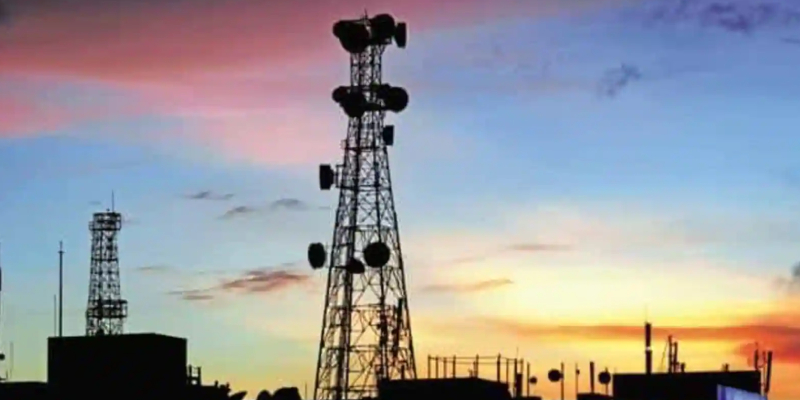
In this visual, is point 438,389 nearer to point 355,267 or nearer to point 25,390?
point 355,267

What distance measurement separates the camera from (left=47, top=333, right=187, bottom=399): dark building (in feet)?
391

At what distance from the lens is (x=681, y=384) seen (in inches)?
6796

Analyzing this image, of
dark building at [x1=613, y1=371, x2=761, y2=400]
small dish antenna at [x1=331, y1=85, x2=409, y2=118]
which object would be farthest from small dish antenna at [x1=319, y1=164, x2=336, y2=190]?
dark building at [x1=613, y1=371, x2=761, y2=400]

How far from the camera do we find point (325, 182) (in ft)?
437

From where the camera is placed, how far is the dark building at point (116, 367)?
119m

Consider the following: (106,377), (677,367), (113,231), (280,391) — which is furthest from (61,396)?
(677,367)

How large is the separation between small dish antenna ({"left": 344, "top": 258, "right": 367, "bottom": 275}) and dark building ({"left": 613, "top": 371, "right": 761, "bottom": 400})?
162ft

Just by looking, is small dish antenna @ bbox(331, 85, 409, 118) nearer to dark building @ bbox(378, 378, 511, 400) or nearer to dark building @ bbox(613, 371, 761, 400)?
dark building @ bbox(378, 378, 511, 400)

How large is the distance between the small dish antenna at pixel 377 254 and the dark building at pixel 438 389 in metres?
11.6

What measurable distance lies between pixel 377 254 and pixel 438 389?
49.9 ft

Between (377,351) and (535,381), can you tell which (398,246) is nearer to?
(377,351)

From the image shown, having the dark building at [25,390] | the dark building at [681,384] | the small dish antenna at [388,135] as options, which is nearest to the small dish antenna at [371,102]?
the small dish antenna at [388,135]

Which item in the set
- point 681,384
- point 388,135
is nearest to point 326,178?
point 388,135

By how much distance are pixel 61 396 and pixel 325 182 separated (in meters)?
25.5
